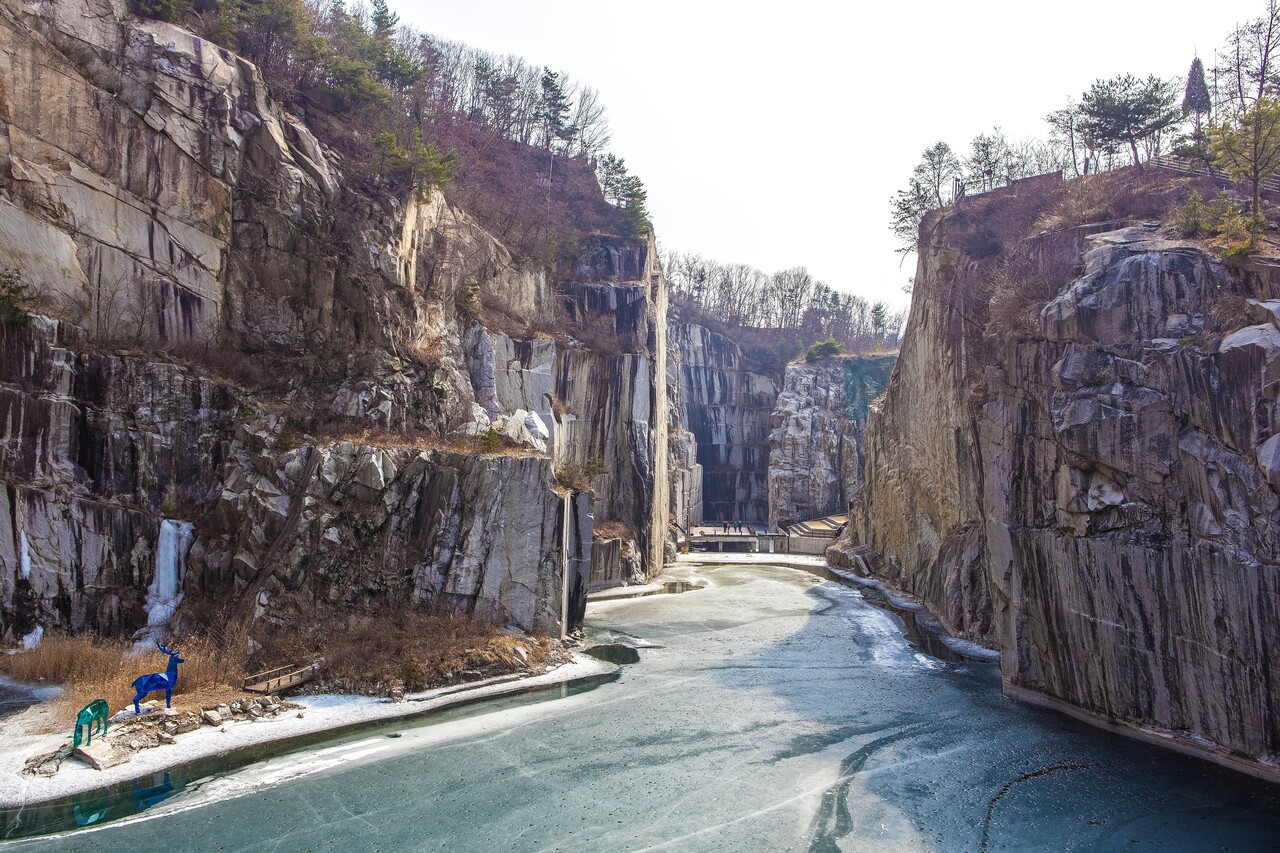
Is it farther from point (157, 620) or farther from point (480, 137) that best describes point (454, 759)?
point (480, 137)

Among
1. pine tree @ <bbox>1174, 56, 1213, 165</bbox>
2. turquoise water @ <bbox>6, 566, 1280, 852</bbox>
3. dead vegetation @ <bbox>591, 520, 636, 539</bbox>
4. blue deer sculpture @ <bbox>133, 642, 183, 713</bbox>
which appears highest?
pine tree @ <bbox>1174, 56, 1213, 165</bbox>

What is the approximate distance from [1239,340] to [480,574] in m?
19.8

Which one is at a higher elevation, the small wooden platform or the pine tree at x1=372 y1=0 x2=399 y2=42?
the pine tree at x1=372 y1=0 x2=399 y2=42

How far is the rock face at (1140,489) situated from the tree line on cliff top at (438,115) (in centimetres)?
2332

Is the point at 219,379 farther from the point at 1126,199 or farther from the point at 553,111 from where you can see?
the point at 553,111

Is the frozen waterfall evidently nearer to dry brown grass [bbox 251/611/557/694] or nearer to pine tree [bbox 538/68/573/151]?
dry brown grass [bbox 251/611/557/694]

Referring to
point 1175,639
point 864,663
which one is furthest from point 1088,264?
point 864,663

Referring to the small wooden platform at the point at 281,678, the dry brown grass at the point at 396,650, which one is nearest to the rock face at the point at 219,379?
the dry brown grass at the point at 396,650

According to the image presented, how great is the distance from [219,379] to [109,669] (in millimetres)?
8971

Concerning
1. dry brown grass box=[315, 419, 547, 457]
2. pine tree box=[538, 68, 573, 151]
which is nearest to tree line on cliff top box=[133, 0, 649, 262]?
pine tree box=[538, 68, 573, 151]

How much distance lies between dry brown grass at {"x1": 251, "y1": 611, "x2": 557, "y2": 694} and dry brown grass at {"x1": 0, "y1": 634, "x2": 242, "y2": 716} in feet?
3.69

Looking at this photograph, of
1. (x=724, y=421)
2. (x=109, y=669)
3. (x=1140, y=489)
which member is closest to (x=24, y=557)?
(x=109, y=669)

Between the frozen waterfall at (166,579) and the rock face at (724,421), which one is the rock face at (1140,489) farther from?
the rock face at (724,421)

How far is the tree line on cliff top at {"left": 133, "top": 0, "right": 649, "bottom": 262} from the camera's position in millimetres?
28781
